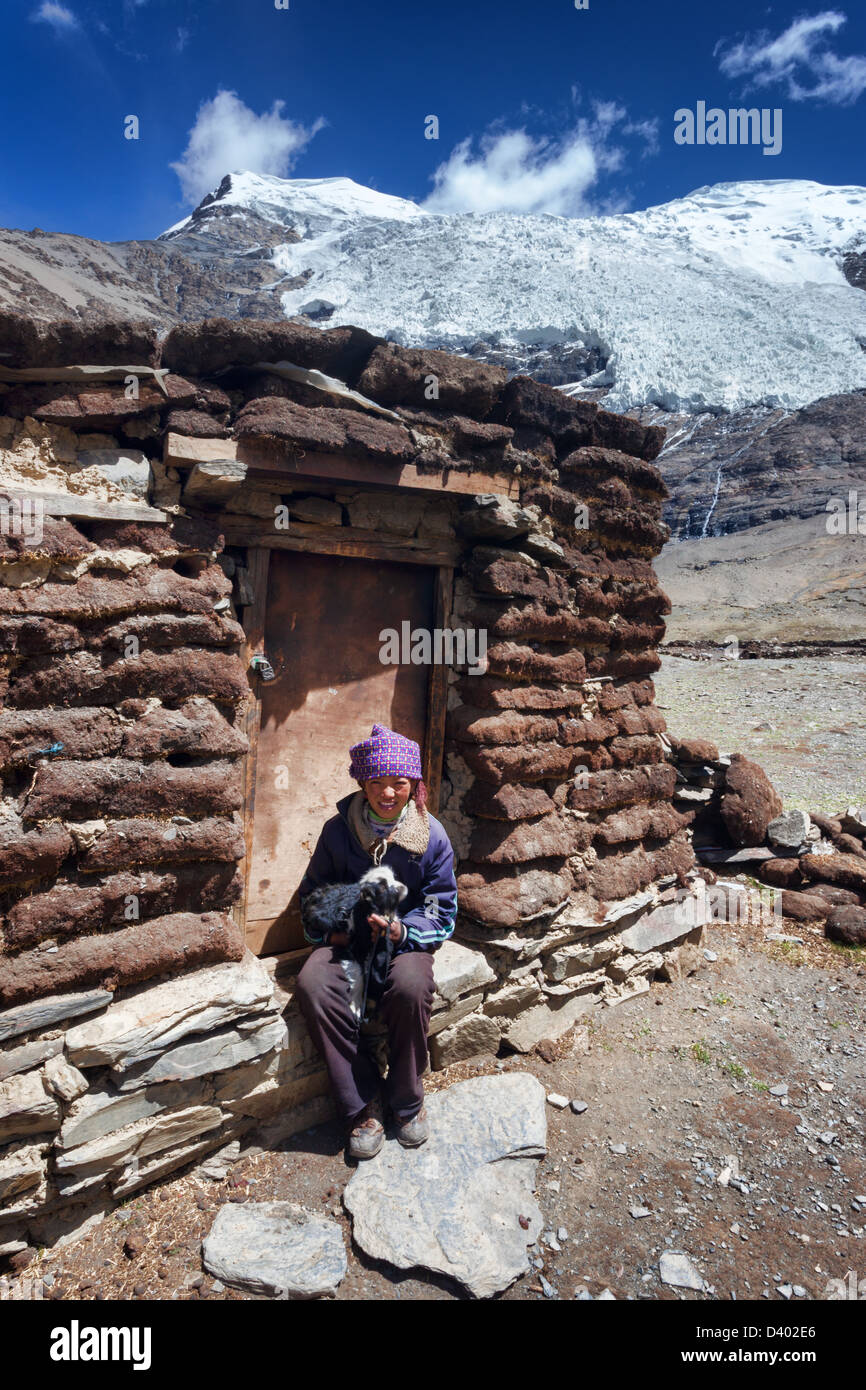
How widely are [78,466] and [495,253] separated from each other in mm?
83861

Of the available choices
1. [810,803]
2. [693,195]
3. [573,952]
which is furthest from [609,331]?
[573,952]

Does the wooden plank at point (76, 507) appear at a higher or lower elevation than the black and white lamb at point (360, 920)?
higher

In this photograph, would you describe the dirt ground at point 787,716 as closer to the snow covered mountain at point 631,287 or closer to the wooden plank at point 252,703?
the wooden plank at point 252,703

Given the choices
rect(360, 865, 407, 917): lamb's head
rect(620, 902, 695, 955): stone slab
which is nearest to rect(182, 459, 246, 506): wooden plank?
rect(360, 865, 407, 917): lamb's head

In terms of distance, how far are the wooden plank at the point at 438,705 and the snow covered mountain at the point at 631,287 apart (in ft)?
195

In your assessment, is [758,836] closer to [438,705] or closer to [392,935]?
[438,705]

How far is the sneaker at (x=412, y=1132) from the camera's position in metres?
2.78

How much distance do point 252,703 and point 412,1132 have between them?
1.91 meters

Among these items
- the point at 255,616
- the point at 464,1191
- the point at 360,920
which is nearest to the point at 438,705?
the point at 255,616

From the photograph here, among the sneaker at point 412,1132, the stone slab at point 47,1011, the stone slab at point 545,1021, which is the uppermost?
the stone slab at point 47,1011

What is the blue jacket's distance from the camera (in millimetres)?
2939

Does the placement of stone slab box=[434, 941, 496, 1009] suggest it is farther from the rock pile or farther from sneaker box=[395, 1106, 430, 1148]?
the rock pile

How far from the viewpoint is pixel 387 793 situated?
2.88m

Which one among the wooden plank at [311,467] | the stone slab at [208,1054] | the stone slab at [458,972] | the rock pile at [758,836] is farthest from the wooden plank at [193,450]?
the rock pile at [758,836]
